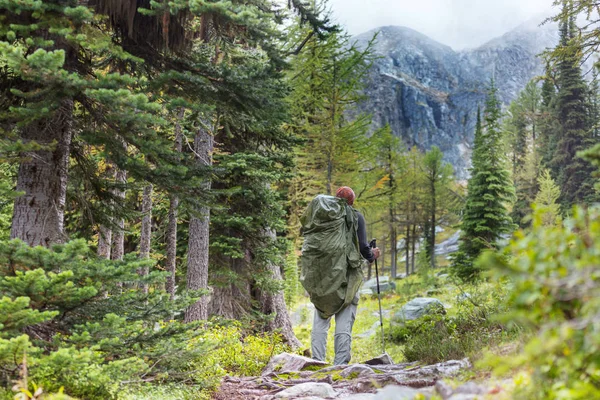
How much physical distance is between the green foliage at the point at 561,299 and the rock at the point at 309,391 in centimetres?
311

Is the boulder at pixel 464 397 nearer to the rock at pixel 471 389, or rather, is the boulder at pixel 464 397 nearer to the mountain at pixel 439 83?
the rock at pixel 471 389

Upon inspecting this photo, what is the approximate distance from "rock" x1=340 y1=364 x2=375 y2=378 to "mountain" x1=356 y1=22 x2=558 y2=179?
350 feet

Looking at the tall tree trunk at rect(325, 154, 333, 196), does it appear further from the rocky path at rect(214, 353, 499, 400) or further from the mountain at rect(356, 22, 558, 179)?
the mountain at rect(356, 22, 558, 179)

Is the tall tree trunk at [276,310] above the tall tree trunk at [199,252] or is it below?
below

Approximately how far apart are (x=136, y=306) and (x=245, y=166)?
5393 mm

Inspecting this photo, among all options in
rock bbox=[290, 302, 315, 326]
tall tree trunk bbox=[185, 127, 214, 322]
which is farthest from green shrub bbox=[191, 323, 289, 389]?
rock bbox=[290, 302, 315, 326]

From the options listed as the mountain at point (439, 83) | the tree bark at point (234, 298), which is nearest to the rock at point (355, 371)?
the tree bark at point (234, 298)

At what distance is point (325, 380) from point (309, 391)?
2.56ft

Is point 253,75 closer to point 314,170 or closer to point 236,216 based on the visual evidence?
point 236,216

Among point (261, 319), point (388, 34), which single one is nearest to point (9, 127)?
point (261, 319)

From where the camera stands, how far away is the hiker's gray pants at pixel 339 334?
7.02m

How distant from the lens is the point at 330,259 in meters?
6.92

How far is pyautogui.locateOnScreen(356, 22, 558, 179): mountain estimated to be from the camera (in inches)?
5138

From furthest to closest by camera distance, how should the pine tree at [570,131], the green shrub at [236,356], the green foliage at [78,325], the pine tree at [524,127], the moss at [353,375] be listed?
the pine tree at [524,127] < the pine tree at [570,131] < the green shrub at [236,356] < the moss at [353,375] < the green foliage at [78,325]
